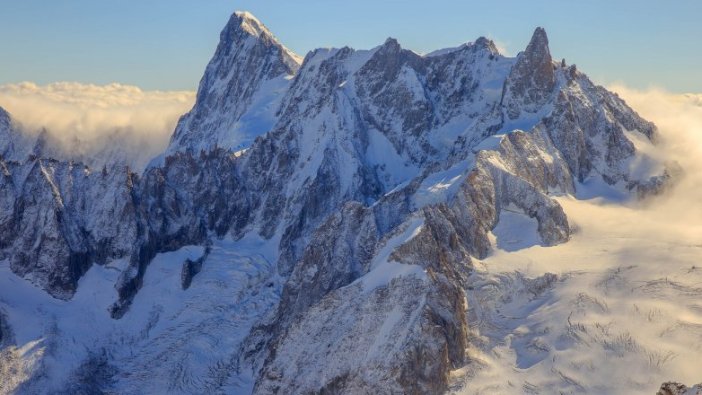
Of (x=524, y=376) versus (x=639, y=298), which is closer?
(x=524, y=376)

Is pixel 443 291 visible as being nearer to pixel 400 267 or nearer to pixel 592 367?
pixel 400 267

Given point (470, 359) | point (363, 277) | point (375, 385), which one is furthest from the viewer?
point (363, 277)

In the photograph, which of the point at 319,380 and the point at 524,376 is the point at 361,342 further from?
the point at 524,376

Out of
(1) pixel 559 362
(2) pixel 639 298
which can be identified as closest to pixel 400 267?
(1) pixel 559 362

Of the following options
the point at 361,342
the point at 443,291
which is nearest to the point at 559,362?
the point at 443,291

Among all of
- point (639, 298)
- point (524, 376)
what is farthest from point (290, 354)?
point (639, 298)

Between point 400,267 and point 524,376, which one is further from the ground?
point 400,267

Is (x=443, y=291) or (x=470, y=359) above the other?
(x=443, y=291)

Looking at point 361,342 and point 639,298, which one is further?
point 639,298

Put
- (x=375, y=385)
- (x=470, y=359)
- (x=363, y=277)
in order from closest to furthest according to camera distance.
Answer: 1. (x=375, y=385)
2. (x=470, y=359)
3. (x=363, y=277)
